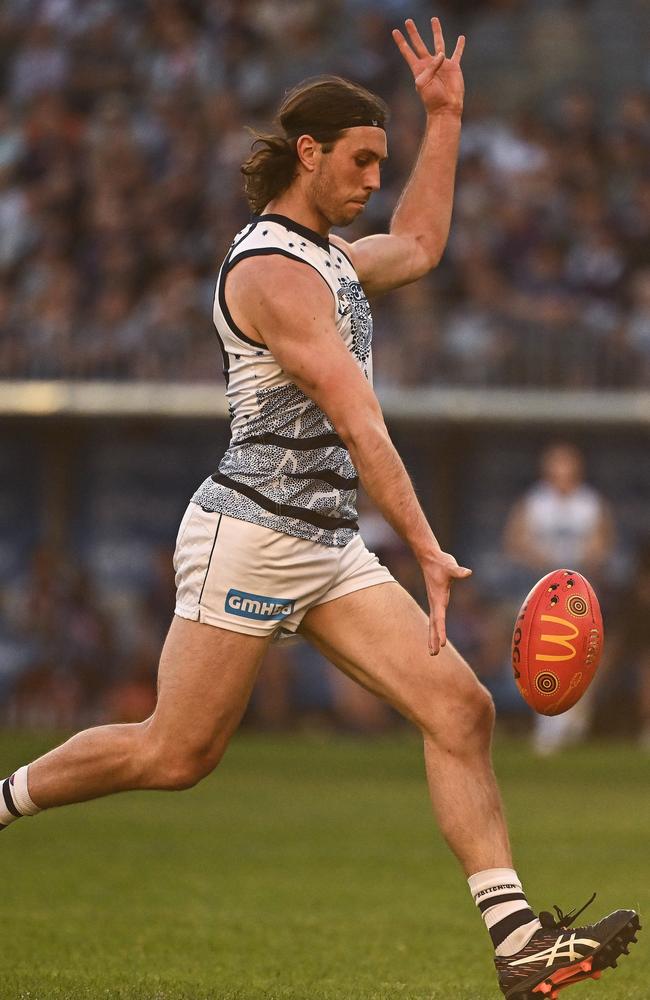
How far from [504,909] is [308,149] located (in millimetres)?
2389

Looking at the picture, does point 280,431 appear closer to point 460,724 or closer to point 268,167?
point 268,167

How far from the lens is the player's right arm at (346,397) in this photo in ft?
17.7

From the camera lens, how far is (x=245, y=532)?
5762mm

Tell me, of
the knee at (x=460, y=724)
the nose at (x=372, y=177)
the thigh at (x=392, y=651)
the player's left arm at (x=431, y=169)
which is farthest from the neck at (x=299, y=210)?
the knee at (x=460, y=724)

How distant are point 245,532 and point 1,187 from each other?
16130mm

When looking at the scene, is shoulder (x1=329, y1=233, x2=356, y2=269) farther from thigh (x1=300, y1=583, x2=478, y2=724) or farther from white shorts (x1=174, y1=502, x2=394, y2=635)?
thigh (x1=300, y1=583, x2=478, y2=724)

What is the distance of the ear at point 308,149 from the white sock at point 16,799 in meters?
2.09

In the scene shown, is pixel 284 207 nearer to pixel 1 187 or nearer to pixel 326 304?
pixel 326 304

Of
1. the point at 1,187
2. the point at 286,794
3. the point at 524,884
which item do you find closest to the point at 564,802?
the point at 286,794

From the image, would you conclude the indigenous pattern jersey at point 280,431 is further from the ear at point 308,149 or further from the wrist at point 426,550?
the wrist at point 426,550

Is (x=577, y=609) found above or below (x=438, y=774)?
above

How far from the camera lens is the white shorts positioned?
5.73 meters

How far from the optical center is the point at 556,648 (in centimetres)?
590

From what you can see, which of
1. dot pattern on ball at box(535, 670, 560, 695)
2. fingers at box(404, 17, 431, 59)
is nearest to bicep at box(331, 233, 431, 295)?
fingers at box(404, 17, 431, 59)
